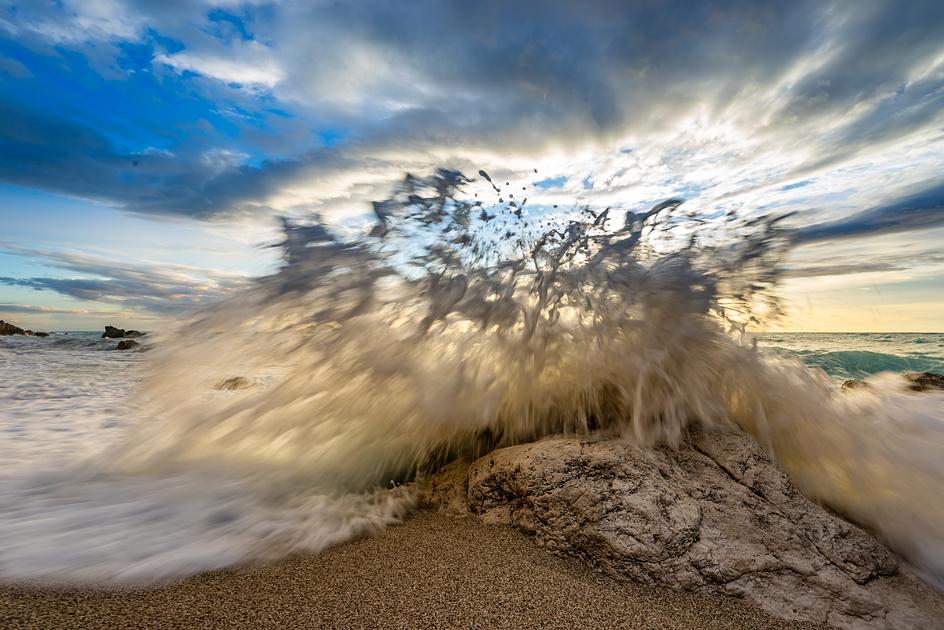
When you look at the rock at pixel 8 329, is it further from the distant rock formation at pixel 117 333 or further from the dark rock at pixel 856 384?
the dark rock at pixel 856 384

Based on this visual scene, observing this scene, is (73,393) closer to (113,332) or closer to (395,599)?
(395,599)

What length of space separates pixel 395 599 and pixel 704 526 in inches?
43.2

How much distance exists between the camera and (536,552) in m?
1.80

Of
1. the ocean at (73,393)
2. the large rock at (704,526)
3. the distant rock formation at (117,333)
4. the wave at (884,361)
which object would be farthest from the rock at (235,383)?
the distant rock formation at (117,333)

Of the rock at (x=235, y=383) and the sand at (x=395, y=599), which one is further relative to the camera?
the rock at (x=235, y=383)

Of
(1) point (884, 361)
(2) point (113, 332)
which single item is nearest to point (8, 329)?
(2) point (113, 332)

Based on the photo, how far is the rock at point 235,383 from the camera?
2.59 metres

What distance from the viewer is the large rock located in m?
1.62

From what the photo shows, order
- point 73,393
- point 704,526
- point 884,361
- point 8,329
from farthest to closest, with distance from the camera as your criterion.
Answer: point 8,329 → point 884,361 → point 73,393 → point 704,526

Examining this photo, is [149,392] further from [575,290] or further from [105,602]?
[575,290]

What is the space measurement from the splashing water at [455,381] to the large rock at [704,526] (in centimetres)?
29

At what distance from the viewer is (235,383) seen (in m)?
2.61

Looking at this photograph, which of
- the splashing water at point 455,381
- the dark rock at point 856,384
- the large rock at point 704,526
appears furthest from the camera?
the dark rock at point 856,384

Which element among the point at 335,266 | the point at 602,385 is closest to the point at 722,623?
the point at 602,385
